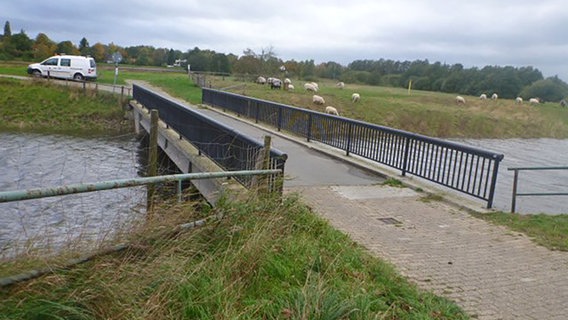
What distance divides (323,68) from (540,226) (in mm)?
100262

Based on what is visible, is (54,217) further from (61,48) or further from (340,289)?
(61,48)

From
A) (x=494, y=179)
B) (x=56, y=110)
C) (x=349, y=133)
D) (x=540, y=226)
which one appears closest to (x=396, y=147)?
(x=349, y=133)

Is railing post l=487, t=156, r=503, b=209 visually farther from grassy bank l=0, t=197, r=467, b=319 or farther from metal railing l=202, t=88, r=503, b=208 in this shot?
grassy bank l=0, t=197, r=467, b=319

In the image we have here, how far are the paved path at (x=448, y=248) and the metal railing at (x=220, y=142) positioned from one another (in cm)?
125

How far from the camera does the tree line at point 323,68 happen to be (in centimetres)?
6341

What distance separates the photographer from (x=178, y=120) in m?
13.2

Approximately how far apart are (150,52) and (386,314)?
387ft

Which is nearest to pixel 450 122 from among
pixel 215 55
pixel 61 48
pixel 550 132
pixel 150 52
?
pixel 550 132

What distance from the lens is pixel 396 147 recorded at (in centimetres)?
1020

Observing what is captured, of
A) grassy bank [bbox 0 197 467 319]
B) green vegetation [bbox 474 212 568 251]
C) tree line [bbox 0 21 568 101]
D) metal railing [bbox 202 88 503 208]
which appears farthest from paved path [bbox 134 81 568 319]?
tree line [bbox 0 21 568 101]

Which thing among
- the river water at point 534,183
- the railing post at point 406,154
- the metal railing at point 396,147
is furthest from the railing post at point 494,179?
the railing post at point 406,154

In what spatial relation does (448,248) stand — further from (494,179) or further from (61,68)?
(61,68)

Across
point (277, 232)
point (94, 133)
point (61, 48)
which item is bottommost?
point (94, 133)

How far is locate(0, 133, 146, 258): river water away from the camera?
3.92 meters
